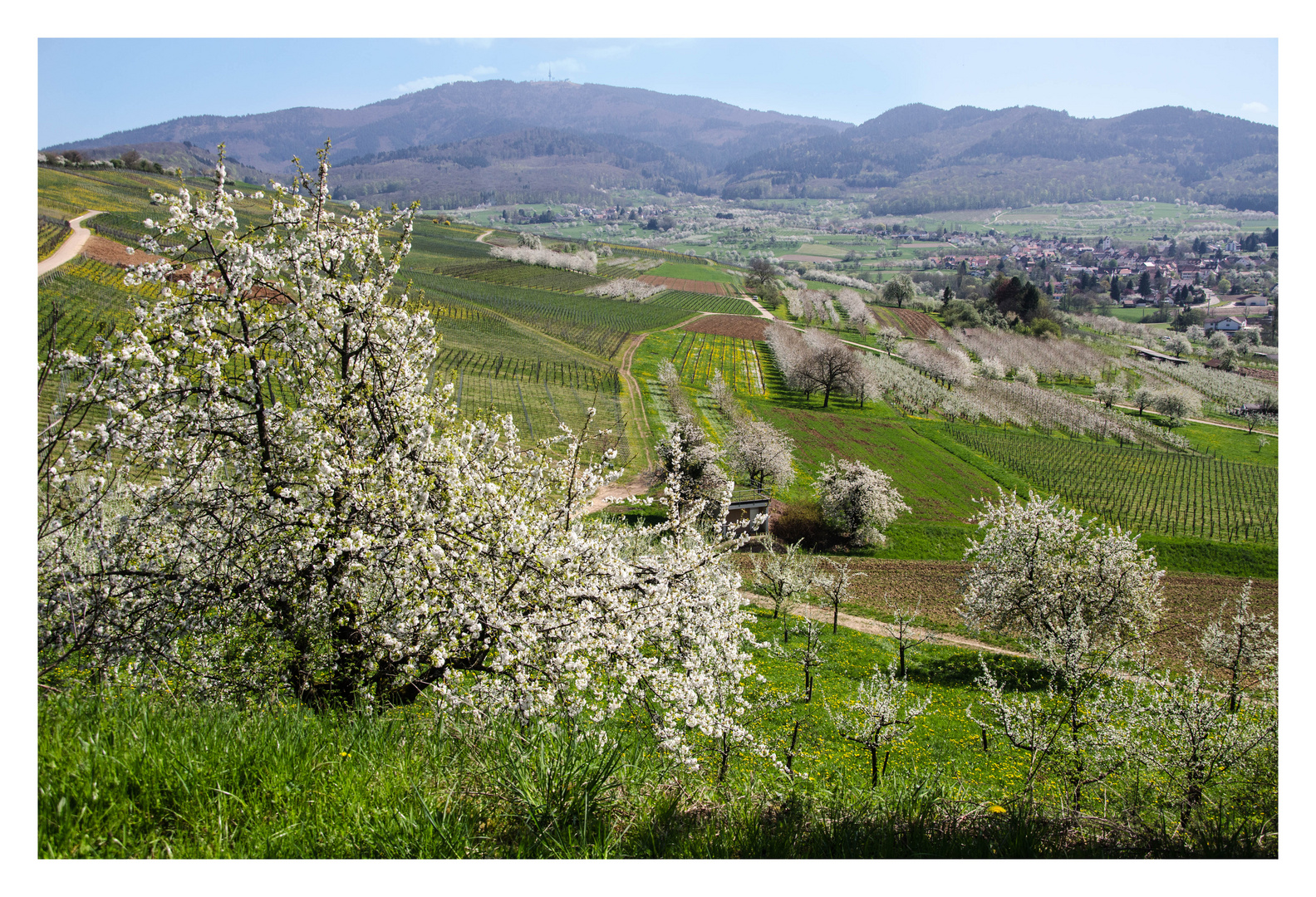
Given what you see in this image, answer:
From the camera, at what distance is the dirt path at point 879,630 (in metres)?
25.1

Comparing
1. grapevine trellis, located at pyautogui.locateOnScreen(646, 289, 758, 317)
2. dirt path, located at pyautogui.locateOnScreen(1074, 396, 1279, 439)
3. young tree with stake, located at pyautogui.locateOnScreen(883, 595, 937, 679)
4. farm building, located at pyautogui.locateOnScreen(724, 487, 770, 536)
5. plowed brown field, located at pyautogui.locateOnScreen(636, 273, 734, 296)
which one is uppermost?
plowed brown field, located at pyautogui.locateOnScreen(636, 273, 734, 296)

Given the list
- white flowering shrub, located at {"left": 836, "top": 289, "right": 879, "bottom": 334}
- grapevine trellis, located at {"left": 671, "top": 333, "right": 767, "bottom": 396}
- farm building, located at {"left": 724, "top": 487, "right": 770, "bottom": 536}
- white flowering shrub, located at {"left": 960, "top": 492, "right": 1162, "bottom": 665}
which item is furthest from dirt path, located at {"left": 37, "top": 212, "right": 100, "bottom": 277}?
white flowering shrub, located at {"left": 836, "top": 289, "right": 879, "bottom": 334}

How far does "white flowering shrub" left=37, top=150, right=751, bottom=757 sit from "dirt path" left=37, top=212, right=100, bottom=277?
61163 millimetres

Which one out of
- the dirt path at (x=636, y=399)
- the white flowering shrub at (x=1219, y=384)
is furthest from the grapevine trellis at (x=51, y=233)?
the white flowering shrub at (x=1219, y=384)

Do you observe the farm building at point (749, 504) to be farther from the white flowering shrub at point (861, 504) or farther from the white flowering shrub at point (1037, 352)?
the white flowering shrub at point (1037, 352)

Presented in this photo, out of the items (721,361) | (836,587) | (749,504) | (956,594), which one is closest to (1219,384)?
(721,361)

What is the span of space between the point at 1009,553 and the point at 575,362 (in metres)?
49.2

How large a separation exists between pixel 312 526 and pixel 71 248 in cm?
7251

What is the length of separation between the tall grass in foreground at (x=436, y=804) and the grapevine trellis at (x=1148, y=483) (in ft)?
147

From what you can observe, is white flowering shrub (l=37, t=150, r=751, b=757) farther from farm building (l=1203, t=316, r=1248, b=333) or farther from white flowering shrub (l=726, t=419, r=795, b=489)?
farm building (l=1203, t=316, r=1248, b=333)

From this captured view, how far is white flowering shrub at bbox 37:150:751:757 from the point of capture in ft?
19.5

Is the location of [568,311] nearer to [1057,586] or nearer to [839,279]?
[839,279]

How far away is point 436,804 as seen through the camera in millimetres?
3809
